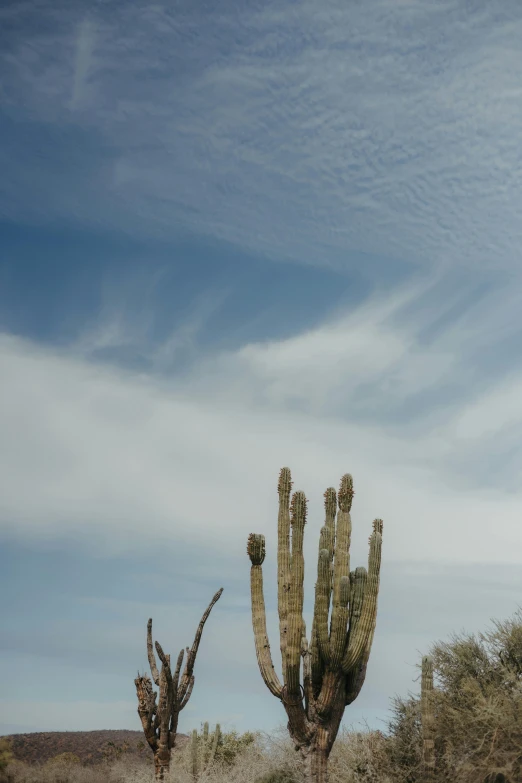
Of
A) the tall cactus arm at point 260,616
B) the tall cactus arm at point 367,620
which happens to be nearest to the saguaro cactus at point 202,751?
the tall cactus arm at point 260,616

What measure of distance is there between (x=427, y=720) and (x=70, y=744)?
40.0 meters

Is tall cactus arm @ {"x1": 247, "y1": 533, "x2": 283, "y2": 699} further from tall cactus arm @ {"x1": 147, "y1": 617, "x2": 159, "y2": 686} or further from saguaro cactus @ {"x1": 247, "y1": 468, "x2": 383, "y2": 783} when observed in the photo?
tall cactus arm @ {"x1": 147, "y1": 617, "x2": 159, "y2": 686}

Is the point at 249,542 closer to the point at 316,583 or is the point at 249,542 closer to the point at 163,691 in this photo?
the point at 316,583

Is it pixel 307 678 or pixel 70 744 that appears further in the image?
pixel 70 744

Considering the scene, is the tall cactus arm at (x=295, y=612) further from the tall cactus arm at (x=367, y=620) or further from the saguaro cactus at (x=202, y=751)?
the saguaro cactus at (x=202, y=751)

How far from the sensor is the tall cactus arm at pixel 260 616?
61.5 ft

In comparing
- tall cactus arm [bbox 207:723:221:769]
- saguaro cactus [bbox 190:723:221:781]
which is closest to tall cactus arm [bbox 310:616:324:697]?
saguaro cactus [bbox 190:723:221:781]

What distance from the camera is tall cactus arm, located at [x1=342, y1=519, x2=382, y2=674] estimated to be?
17.6 meters

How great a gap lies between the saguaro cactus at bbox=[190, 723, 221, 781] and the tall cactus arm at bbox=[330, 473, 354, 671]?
11.9 m

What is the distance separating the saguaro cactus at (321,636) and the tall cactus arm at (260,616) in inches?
0.9

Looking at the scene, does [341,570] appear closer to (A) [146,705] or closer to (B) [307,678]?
(B) [307,678]

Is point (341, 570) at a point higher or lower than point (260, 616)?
higher

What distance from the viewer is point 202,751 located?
1186 inches

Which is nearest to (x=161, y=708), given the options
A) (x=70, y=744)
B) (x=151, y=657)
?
(x=151, y=657)
